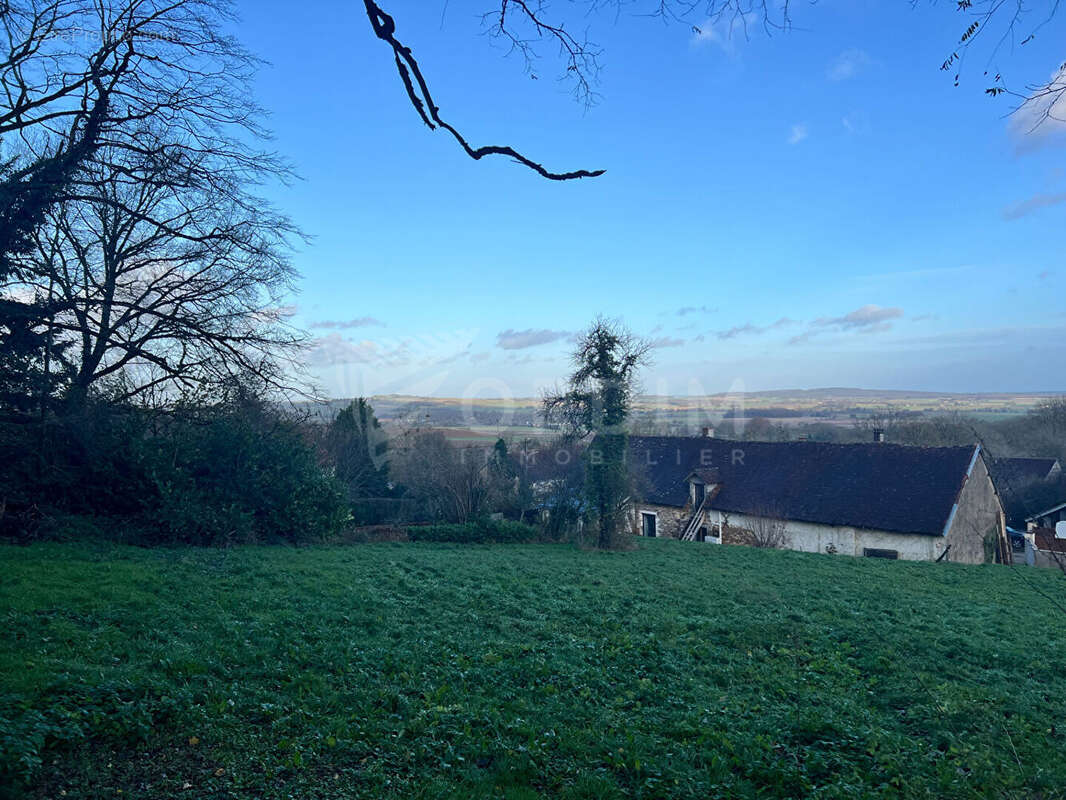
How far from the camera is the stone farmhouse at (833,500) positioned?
77.5 feet

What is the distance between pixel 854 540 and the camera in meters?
24.5

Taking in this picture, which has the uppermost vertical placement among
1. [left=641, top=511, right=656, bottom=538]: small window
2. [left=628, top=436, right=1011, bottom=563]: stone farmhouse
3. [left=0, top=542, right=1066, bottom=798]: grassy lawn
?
[left=0, top=542, right=1066, bottom=798]: grassy lawn

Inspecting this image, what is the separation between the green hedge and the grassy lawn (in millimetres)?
9543

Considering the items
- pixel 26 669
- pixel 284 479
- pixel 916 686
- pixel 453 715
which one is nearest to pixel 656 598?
pixel 916 686

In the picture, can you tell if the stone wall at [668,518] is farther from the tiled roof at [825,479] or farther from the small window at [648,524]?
the tiled roof at [825,479]

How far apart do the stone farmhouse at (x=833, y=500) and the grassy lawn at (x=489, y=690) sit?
13.1m

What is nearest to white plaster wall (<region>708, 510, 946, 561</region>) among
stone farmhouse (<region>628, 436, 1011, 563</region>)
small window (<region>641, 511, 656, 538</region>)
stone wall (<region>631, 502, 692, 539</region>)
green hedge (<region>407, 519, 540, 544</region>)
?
stone farmhouse (<region>628, 436, 1011, 563</region>)

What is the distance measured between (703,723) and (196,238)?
11549 millimetres

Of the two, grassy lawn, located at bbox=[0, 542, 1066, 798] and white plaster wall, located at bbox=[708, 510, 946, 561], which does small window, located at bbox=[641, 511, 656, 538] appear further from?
grassy lawn, located at bbox=[0, 542, 1066, 798]

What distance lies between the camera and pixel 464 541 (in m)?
20.2

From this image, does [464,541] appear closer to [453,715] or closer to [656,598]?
[656,598]

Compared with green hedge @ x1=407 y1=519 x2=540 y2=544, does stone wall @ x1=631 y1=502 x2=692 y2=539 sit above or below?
below

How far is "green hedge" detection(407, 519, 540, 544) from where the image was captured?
1988 cm

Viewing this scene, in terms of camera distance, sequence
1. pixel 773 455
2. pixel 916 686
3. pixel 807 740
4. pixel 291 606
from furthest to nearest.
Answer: pixel 773 455 → pixel 291 606 → pixel 916 686 → pixel 807 740
